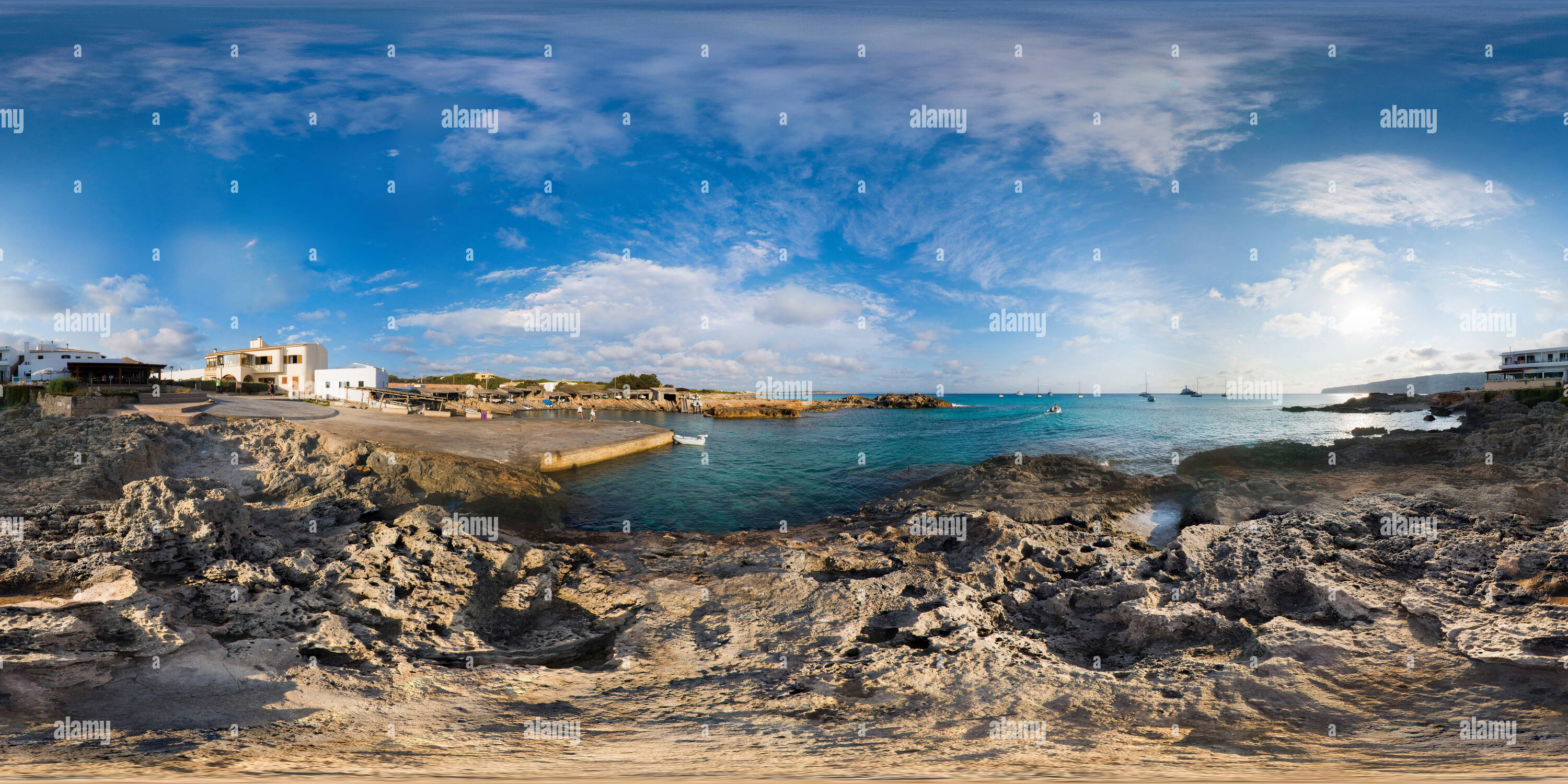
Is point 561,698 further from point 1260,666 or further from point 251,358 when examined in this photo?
point 251,358

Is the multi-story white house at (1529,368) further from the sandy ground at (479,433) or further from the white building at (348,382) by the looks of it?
the white building at (348,382)

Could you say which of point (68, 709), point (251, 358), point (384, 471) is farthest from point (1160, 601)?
point (251, 358)

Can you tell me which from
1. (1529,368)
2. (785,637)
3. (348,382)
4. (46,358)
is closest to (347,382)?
(348,382)

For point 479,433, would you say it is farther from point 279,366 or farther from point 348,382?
point 279,366

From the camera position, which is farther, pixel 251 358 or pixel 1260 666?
pixel 251 358

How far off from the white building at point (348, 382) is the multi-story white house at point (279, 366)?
963mm

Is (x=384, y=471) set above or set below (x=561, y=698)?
above

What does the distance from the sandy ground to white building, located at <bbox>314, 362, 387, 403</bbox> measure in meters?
7.37

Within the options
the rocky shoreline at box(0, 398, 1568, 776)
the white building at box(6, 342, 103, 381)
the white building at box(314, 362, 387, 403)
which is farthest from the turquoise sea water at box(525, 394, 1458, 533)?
the white building at box(6, 342, 103, 381)

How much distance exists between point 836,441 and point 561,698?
2522cm

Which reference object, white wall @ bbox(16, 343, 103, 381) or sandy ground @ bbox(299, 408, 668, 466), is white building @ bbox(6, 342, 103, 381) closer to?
white wall @ bbox(16, 343, 103, 381)

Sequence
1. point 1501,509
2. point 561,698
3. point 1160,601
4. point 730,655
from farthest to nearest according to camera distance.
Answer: point 1501,509 < point 1160,601 < point 730,655 < point 561,698

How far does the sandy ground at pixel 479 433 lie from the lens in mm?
18394

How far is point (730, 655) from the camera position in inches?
217
